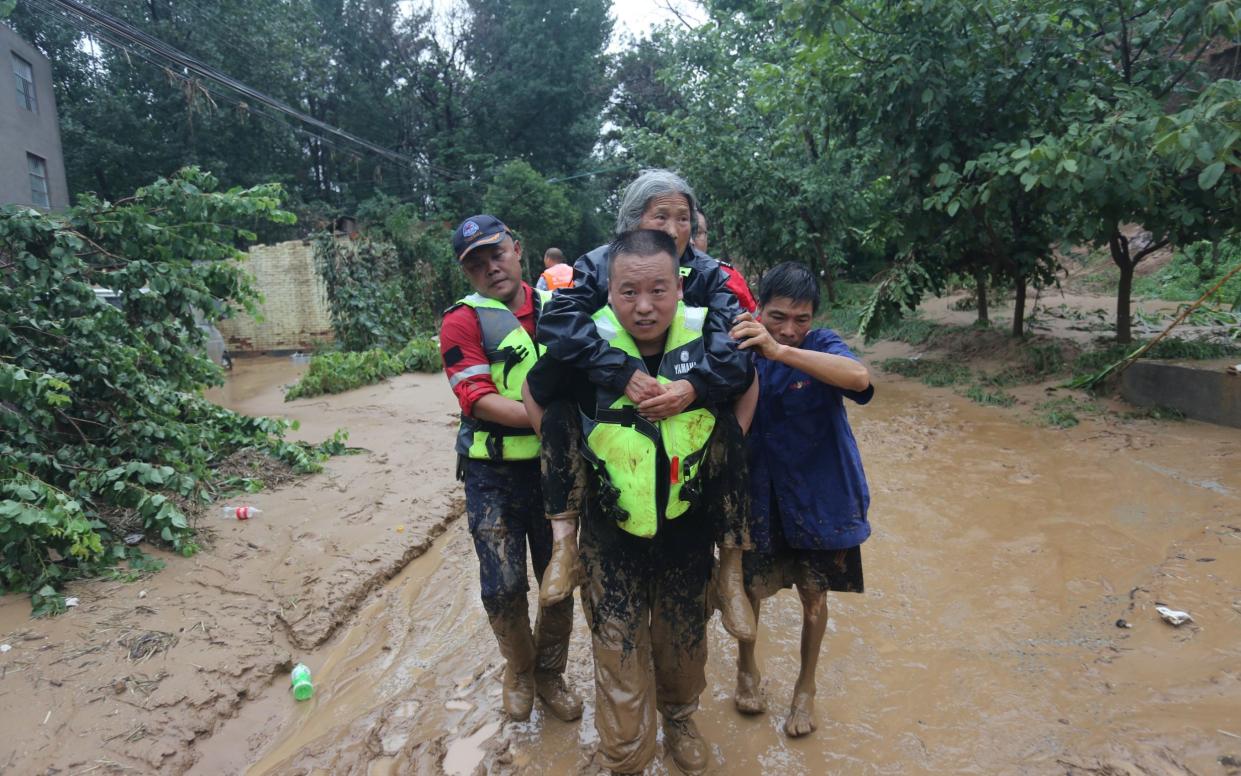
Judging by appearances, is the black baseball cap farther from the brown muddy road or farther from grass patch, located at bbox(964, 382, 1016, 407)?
grass patch, located at bbox(964, 382, 1016, 407)

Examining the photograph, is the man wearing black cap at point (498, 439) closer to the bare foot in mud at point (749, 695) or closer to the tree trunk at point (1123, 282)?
the bare foot in mud at point (749, 695)

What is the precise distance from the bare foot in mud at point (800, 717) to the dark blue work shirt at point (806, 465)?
65 centimetres

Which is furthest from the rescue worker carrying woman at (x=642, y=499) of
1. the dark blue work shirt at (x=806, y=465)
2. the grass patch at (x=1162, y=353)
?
the grass patch at (x=1162, y=353)

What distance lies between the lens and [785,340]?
107 inches

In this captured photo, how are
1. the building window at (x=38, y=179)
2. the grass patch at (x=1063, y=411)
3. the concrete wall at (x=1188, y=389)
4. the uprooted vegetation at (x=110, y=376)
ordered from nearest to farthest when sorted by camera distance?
the uprooted vegetation at (x=110, y=376) < the concrete wall at (x=1188, y=389) < the grass patch at (x=1063, y=411) < the building window at (x=38, y=179)

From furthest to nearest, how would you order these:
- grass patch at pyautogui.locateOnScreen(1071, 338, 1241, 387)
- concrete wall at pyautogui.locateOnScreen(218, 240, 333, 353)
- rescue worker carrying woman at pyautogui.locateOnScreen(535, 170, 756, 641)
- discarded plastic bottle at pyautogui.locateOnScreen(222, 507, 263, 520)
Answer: concrete wall at pyautogui.locateOnScreen(218, 240, 333, 353) < grass patch at pyautogui.locateOnScreen(1071, 338, 1241, 387) < discarded plastic bottle at pyautogui.locateOnScreen(222, 507, 263, 520) < rescue worker carrying woman at pyautogui.locateOnScreen(535, 170, 756, 641)

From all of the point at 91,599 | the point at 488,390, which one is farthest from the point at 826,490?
the point at 91,599

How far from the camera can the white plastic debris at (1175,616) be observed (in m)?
3.40

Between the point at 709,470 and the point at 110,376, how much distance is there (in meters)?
4.18

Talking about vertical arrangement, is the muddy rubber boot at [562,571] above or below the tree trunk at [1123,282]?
below

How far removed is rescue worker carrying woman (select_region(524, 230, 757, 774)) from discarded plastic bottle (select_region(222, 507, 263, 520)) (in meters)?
3.37

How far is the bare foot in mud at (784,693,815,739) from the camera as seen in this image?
283 cm

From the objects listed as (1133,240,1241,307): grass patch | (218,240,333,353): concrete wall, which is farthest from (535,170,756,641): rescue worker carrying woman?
(218,240,333,353): concrete wall

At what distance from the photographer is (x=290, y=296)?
17984mm
